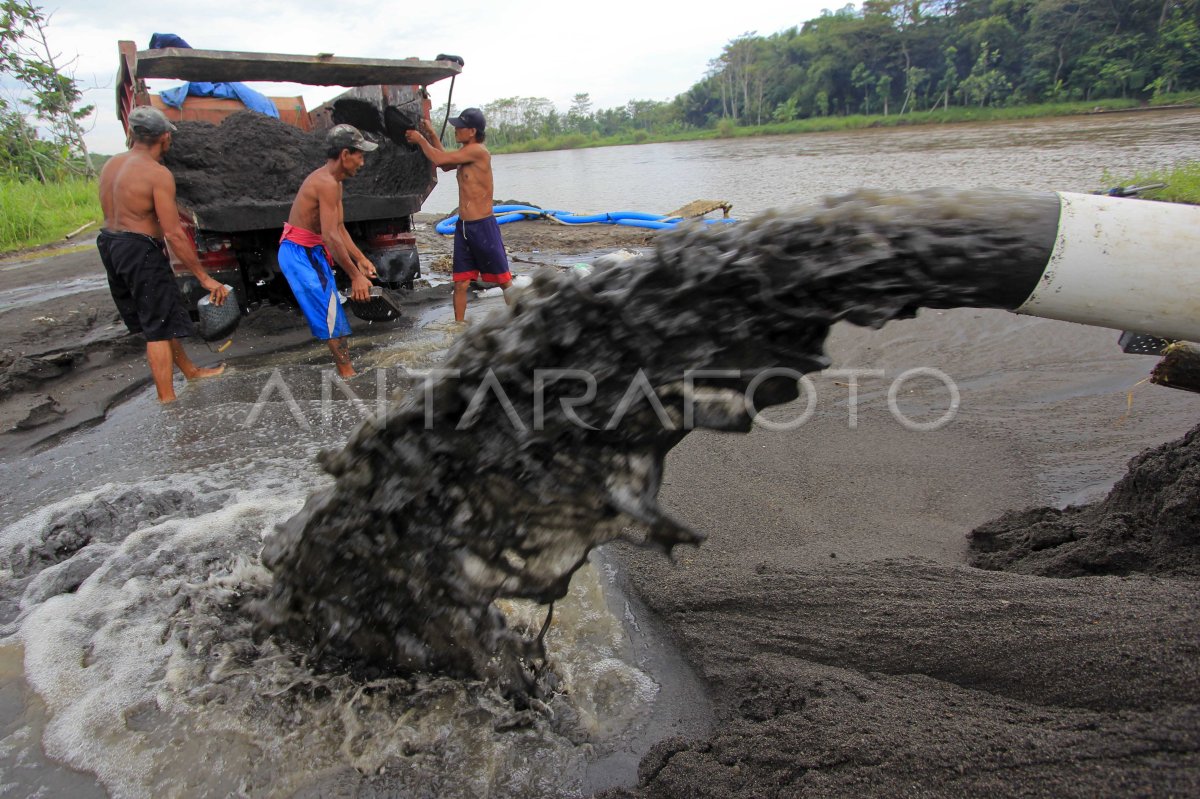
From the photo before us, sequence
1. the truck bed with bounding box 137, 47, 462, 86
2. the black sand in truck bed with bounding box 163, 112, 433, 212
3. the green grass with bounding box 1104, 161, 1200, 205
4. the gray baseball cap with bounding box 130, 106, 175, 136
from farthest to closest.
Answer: the green grass with bounding box 1104, 161, 1200, 205
the black sand in truck bed with bounding box 163, 112, 433, 212
the truck bed with bounding box 137, 47, 462, 86
the gray baseball cap with bounding box 130, 106, 175, 136

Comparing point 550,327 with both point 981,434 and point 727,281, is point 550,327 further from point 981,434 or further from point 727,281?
point 981,434

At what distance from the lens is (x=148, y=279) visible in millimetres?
4590

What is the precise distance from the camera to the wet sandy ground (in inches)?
54.9

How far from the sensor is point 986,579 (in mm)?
2025

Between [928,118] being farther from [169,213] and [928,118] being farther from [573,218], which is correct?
[169,213]

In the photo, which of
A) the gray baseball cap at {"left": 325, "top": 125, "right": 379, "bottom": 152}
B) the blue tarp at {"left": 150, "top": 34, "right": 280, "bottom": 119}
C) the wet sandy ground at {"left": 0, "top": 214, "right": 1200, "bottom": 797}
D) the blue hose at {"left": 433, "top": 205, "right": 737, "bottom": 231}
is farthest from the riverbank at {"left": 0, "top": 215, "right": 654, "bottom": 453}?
the blue tarp at {"left": 150, "top": 34, "right": 280, "bottom": 119}

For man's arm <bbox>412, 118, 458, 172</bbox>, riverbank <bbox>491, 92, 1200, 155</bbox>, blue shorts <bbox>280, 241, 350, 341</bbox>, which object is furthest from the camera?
riverbank <bbox>491, 92, 1200, 155</bbox>

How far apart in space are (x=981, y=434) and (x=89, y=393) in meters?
5.87

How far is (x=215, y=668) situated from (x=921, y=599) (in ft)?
7.71

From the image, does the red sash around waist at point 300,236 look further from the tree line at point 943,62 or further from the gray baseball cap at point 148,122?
the tree line at point 943,62

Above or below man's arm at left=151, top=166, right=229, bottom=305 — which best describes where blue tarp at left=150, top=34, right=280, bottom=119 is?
above

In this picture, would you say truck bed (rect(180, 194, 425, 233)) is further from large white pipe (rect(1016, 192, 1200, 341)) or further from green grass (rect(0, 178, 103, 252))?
green grass (rect(0, 178, 103, 252))

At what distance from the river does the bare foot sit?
0.64 meters

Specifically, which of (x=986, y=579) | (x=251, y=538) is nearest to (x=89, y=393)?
(x=251, y=538)
